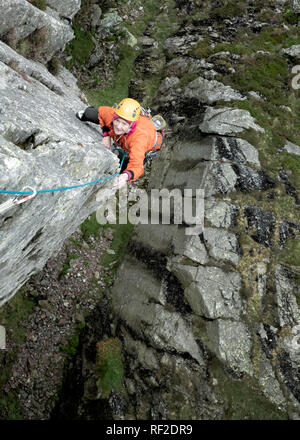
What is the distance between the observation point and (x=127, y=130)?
832cm

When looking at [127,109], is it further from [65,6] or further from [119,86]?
[119,86]

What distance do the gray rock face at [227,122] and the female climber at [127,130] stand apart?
19.5 ft

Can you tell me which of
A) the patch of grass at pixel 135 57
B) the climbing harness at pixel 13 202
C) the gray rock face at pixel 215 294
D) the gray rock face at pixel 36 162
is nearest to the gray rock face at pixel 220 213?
the gray rock face at pixel 215 294

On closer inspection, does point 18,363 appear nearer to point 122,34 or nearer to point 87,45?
point 87,45

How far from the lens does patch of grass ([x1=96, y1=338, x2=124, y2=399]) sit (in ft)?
34.8

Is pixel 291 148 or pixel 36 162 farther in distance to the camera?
pixel 291 148

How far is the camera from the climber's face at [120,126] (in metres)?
8.14

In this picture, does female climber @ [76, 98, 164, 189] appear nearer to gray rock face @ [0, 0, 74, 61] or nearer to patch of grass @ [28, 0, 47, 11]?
gray rock face @ [0, 0, 74, 61]

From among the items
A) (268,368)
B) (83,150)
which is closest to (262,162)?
(268,368)

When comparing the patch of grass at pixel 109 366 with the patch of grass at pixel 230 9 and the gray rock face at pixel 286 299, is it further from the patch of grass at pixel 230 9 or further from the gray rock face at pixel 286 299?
the patch of grass at pixel 230 9

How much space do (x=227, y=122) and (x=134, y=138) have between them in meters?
7.62

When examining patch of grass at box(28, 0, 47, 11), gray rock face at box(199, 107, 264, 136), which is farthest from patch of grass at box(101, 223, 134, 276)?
patch of grass at box(28, 0, 47, 11)

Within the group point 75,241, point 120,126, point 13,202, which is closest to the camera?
point 13,202

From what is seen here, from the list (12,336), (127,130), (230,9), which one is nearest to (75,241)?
(12,336)
